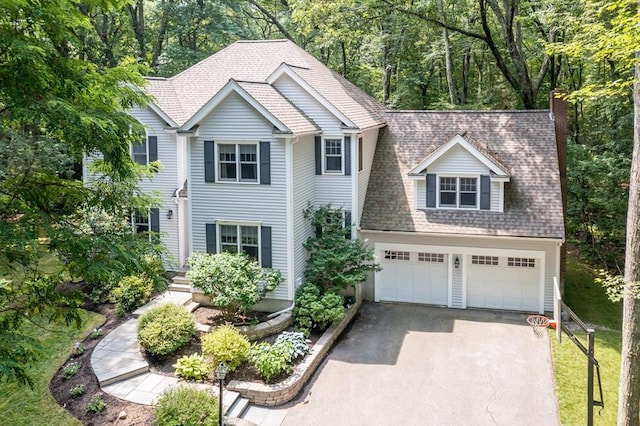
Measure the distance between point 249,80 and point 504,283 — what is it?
1192cm

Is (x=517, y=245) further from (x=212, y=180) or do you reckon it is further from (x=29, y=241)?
(x=29, y=241)

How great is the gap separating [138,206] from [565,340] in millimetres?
12770

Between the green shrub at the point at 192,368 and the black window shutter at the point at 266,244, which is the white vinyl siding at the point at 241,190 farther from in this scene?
the green shrub at the point at 192,368

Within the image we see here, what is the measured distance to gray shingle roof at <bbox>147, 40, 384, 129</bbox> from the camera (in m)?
19.6

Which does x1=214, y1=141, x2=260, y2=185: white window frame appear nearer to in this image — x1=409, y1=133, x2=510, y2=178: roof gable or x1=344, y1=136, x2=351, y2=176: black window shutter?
x1=344, y1=136, x2=351, y2=176: black window shutter

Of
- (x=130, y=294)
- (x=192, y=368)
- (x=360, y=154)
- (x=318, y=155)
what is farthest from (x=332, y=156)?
(x=192, y=368)

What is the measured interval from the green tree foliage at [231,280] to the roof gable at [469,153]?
22.3 feet

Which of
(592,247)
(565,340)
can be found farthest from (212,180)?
(592,247)

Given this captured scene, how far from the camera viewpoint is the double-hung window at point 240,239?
1689 centimetres

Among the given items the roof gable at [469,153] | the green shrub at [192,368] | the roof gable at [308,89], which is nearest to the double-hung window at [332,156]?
the roof gable at [308,89]

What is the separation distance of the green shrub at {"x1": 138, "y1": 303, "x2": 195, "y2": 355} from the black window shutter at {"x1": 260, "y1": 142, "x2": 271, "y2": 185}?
15.2 feet

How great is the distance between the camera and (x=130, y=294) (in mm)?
16828

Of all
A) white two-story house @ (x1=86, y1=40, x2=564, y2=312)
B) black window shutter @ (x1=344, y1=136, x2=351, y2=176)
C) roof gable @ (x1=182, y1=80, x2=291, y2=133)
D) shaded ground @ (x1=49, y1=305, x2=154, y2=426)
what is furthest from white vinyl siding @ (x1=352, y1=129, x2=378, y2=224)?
shaded ground @ (x1=49, y1=305, x2=154, y2=426)

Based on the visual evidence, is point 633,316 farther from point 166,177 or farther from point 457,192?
point 166,177
